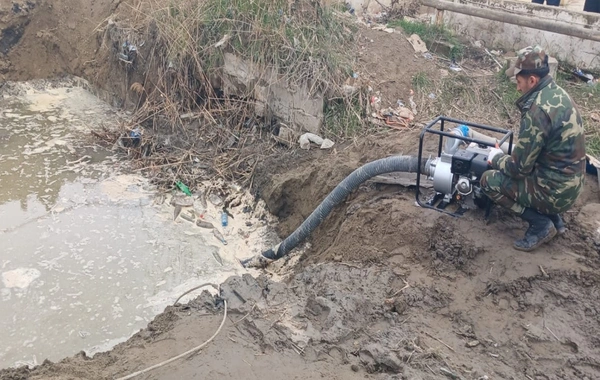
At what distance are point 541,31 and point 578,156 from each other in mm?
4856

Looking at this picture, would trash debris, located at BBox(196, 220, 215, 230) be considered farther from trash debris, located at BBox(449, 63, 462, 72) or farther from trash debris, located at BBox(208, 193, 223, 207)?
trash debris, located at BBox(449, 63, 462, 72)

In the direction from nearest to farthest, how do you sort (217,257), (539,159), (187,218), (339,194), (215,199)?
1. (539,159)
2. (339,194)
3. (217,257)
4. (187,218)
5. (215,199)

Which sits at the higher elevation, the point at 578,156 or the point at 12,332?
the point at 578,156

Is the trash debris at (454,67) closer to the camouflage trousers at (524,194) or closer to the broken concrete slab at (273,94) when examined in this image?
the broken concrete slab at (273,94)

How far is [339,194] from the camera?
5.47 metres

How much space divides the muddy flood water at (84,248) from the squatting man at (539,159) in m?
2.95

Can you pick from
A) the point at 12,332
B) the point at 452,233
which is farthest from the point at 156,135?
the point at 452,233

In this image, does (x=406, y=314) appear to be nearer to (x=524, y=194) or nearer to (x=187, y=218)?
(x=524, y=194)

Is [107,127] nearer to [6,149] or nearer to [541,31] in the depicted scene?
[6,149]

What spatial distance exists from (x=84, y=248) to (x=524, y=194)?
182 inches

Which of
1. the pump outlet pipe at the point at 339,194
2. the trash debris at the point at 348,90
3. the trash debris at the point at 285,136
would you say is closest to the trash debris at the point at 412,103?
the trash debris at the point at 348,90

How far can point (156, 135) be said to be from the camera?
26.4 feet

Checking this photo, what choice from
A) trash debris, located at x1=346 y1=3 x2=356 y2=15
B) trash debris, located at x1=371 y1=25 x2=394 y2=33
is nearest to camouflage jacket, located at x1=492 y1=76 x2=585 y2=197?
trash debris, located at x1=371 y1=25 x2=394 y2=33

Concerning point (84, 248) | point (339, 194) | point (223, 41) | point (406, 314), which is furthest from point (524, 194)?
point (223, 41)
